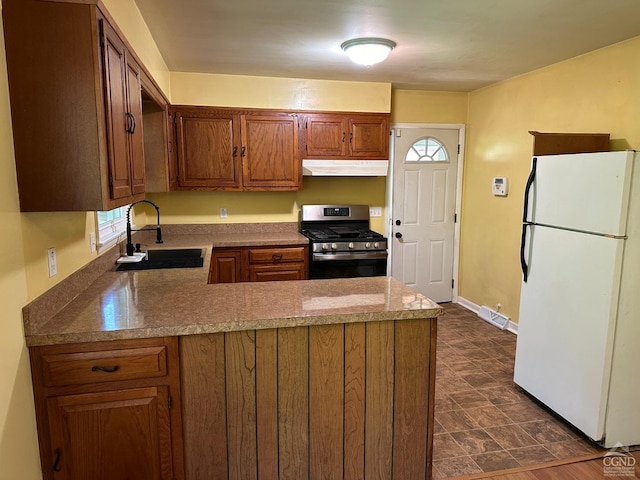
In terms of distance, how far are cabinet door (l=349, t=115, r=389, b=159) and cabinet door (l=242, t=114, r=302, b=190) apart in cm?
59

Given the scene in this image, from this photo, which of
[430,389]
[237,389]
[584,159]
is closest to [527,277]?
[584,159]

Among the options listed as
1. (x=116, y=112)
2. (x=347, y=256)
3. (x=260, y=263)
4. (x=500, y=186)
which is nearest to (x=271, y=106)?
(x=260, y=263)

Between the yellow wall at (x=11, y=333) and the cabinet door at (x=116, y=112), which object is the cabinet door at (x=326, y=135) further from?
the yellow wall at (x=11, y=333)

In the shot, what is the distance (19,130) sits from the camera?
1.42 meters

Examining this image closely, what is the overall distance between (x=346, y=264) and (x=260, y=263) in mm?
810

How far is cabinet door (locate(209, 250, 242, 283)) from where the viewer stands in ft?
12.4

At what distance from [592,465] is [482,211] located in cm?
276

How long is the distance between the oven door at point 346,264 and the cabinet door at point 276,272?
0.38 feet

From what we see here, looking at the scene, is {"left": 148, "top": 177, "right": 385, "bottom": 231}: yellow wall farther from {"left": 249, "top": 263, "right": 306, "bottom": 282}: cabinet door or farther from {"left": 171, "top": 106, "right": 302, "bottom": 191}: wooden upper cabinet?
{"left": 249, "top": 263, "right": 306, "bottom": 282}: cabinet door

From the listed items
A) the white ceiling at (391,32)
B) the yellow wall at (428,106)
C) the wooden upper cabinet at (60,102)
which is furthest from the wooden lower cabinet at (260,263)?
the wooden upper cabinet at (60,102)

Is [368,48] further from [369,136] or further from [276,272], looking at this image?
[276,272]

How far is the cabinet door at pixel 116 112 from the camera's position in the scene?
1539mm

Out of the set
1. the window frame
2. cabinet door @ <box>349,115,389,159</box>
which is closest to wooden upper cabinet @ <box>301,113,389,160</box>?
cabinet door @ <box>349,115,389,159</box>

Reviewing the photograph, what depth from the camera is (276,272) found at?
392 centimetres
